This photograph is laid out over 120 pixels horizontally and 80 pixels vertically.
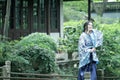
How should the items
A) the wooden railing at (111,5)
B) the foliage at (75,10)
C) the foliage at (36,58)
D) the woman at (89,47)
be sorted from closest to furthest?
the woman at (89,47) → the foliage at (36,58) → the wooden railing at (111,5) → the foliage at (75,10)

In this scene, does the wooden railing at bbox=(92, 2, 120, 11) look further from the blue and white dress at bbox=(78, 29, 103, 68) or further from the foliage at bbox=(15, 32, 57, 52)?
the blue and white dress at bbox=(78, 29, 103, 68)

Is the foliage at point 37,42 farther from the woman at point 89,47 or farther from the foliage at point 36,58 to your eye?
the woman at point 89,47

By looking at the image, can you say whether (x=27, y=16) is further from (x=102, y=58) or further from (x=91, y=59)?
(x=91, y=59)

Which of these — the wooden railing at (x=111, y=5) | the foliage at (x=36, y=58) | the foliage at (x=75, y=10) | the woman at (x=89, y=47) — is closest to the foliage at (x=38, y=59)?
the foliage at (x=36, y=58)

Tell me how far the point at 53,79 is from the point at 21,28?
410 inches

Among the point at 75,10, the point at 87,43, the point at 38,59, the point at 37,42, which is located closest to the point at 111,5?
the point at 75,10

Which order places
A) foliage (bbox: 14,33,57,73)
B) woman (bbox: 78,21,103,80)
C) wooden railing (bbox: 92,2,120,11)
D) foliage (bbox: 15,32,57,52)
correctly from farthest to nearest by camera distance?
wooden railing (bbox: 92,2,120,11), foliage (bbox: 15,32,57,52), foliage (bbox: 14,33,57,73), woman (bbox: 78,21,103,80)

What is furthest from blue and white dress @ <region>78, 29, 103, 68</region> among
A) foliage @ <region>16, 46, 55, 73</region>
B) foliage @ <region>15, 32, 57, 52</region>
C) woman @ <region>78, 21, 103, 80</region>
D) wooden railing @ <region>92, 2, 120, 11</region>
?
wooden railing @ <region>92, 2, 120, 11</region>

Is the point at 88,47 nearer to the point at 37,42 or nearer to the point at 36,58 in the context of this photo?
the point at 36,58

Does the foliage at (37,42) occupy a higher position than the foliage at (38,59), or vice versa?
the foliage at (37,42)

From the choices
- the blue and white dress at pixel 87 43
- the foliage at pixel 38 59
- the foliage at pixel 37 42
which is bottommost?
the foliage at pixel 38 59

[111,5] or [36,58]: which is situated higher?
[111,5]

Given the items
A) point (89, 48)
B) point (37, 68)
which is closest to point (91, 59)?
point (89, 48)

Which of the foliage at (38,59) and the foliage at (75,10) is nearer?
the foliage at (38,59)
